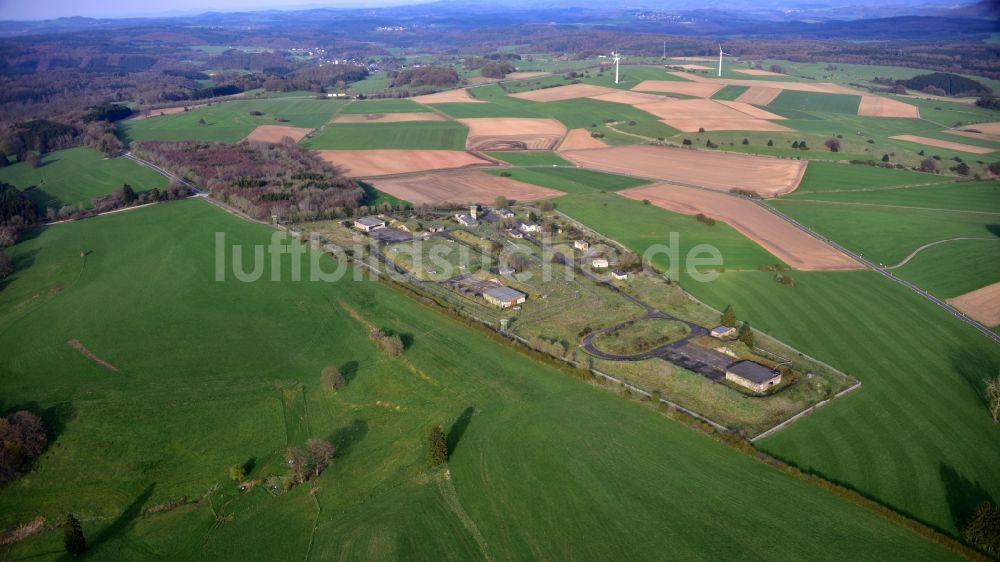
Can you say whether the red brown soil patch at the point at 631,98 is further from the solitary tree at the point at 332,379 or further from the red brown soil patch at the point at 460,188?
the solitary tree at the point at 332,379

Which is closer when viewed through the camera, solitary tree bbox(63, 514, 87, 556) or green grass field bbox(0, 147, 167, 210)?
solitary tree bbox(63, 514, 87, 556)

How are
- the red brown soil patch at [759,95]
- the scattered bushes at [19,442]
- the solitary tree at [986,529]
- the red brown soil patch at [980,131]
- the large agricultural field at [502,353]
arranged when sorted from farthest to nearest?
the red brown soil patch at [759,95] < the red brown soil patch at [980,131] < the scattered bushes at [19,442] < the large agricultural field at [502,353] < the solitary tree at [986,529]

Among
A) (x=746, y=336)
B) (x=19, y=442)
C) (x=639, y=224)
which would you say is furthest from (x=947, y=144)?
(x=19, y=442)

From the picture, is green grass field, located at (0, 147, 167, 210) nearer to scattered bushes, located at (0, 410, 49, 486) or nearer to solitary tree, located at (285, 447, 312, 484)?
scattered bushes, located at (0, 410, 49, 486)

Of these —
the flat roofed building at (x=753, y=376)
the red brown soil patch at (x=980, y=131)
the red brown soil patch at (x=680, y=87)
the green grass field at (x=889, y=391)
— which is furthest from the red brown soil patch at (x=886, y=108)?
the flat roofed building at (x=753, y=376)

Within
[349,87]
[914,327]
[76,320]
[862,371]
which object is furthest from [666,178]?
[349,87]

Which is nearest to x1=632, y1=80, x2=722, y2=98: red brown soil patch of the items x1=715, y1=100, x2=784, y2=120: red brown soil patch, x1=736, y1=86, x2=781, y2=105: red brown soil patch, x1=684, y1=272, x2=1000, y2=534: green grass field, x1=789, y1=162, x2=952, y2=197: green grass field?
x1=736, y1=86, x2=781, y2=105: red brown soil patch
